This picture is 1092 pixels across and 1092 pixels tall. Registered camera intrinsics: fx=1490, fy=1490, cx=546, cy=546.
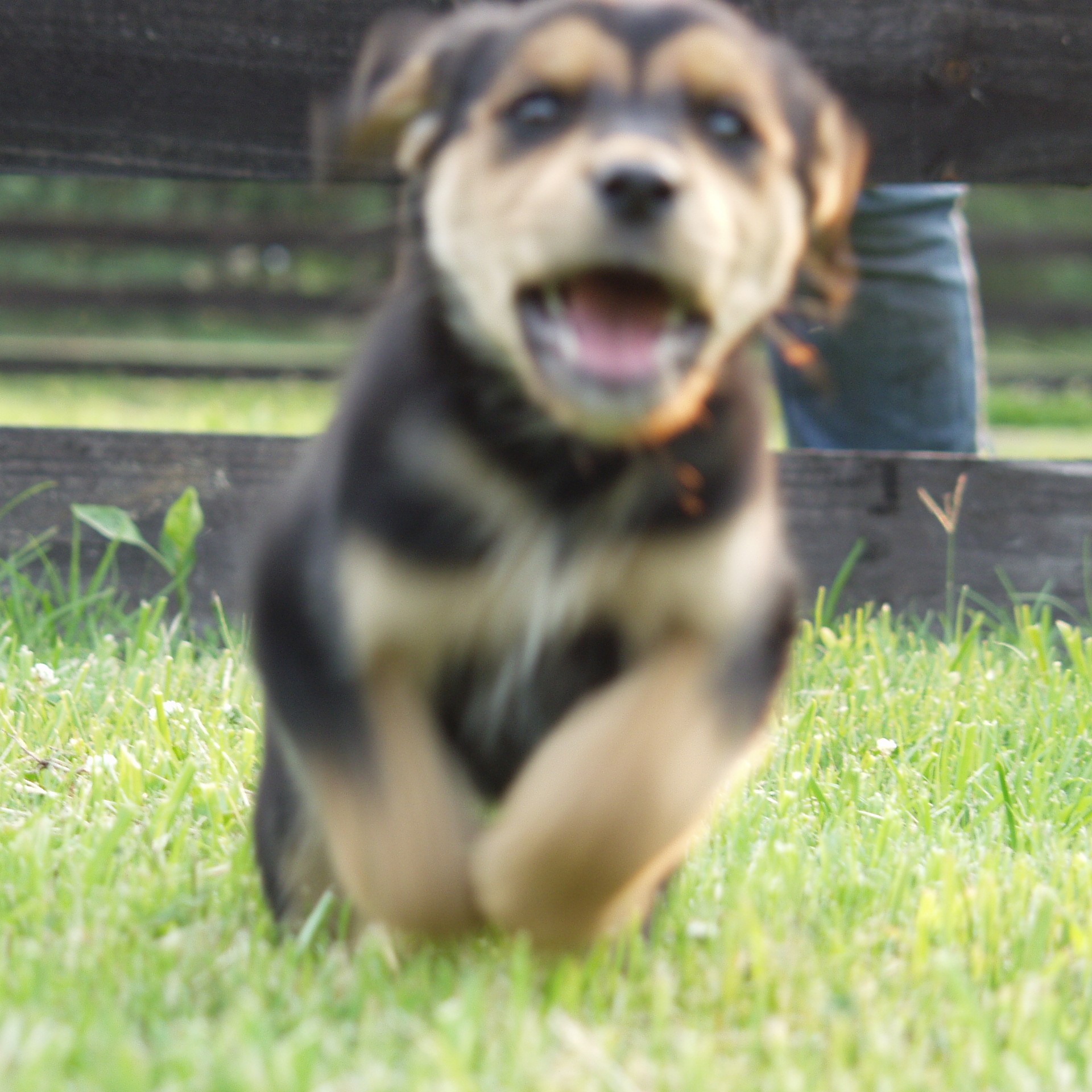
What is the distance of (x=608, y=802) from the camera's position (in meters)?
1.61

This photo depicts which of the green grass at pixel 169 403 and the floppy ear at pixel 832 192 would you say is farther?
the green grass at pixel 169 403

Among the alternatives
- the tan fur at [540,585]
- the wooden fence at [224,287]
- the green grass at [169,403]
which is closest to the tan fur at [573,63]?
the tan fur at [540,585]

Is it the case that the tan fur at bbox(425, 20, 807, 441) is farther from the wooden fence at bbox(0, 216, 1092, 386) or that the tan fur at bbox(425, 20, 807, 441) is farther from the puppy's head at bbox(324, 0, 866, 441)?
A: the wooden fence at bbox(0, 216, 1092, 386)

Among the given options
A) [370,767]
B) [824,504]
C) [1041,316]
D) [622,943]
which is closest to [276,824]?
[370,767]

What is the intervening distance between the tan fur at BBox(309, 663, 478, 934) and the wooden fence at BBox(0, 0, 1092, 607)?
190cm

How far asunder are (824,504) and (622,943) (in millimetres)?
2002

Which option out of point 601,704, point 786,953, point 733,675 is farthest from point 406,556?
point 786,953

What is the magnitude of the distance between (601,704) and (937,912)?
573mm

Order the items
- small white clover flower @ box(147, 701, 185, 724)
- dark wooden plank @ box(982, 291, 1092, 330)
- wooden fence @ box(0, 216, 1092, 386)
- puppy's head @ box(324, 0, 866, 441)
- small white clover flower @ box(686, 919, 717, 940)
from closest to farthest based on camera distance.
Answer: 1. puppy's head @ box(324, 0, 866, 441)
2. small white clover flower @ box(686, 919, 717, 940)
3. small white clover flower @ box(147, 701, 185, 724)
4. wooden fence @ box(0, 216, 1092, 386)
5. dark wooden plank @ box(982, 291, 1092, 330)

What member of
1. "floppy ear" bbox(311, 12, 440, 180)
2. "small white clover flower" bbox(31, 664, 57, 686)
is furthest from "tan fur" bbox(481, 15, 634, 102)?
"small white clover flower" bbox(31, 664, 57, 686)

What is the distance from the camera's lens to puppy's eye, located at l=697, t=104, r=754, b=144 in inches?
68.9

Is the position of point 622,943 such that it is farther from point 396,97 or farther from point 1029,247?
point 1029,247

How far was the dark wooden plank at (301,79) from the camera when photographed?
3.42 meters

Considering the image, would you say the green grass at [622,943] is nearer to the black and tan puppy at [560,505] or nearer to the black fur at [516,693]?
the black and tan puppy at [560,505]
